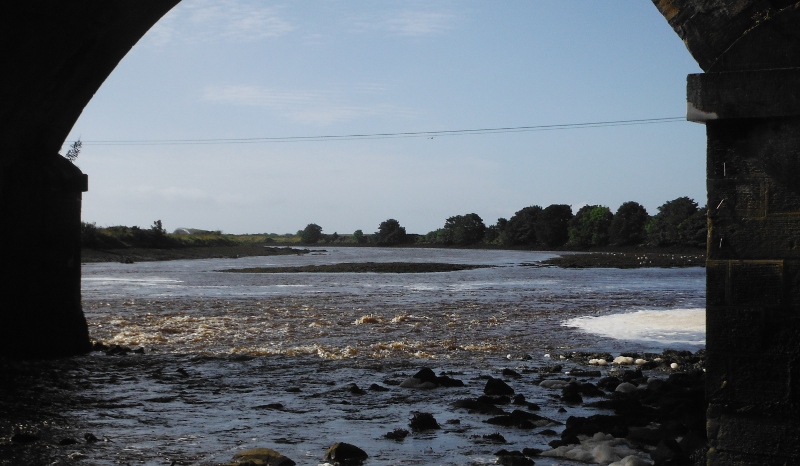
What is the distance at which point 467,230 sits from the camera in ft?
361

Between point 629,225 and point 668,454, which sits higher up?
point 629,225

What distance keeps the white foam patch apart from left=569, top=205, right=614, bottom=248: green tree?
227 ft

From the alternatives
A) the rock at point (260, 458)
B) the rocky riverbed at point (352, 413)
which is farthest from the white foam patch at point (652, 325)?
the rock at point (260, 458)

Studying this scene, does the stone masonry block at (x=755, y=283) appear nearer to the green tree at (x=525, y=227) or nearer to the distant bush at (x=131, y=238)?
the distant bush at (x=131, y=238)

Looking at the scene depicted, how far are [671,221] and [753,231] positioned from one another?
75508 mm

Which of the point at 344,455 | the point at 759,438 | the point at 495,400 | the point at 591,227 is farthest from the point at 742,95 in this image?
the point at 591,227

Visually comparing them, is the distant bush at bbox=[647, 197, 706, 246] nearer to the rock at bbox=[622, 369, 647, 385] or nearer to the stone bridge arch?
the rock at bbox=[622, 369, 647, 385]

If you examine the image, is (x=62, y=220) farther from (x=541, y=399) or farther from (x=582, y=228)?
(x=582, y=228)

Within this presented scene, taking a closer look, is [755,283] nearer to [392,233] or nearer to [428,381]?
[428,381]

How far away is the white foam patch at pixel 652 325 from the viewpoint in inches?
565

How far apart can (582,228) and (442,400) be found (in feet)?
279

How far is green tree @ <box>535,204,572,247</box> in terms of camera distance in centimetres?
9444

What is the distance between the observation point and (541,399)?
8141mm

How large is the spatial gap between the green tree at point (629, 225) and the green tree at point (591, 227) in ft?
5.81
